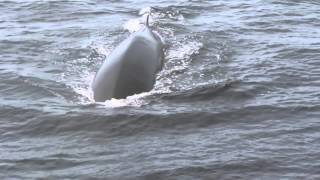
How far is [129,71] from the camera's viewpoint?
46.5ft

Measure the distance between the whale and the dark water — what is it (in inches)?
8.3

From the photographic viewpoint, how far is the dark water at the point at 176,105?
10953mm

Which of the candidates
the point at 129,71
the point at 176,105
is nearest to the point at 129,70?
the point at 129,71

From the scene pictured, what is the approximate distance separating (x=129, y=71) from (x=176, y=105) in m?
1.25

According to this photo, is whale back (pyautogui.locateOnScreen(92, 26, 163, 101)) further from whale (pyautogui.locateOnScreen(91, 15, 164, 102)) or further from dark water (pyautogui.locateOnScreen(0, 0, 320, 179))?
dark water (pyautogui.locateOnScreen(0, 0, 320, 179))

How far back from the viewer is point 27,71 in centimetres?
1655

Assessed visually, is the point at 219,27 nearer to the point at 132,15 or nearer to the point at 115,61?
the point at 132,15

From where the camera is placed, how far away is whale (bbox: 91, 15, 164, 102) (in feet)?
45.0

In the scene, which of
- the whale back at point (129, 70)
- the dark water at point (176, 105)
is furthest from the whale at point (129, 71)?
the dark water at point (176, 105)

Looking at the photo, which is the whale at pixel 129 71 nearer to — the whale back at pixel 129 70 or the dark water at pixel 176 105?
the whale back at pixel 129 70

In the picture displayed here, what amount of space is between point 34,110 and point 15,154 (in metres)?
2.34

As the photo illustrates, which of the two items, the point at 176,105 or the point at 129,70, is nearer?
the point at 176,105

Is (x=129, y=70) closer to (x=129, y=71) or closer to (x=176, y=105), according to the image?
(x=129, y=71)

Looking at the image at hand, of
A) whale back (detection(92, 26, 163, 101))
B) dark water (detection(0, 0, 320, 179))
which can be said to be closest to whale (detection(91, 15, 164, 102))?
whale back (detection(92, 26, 163, 101))
